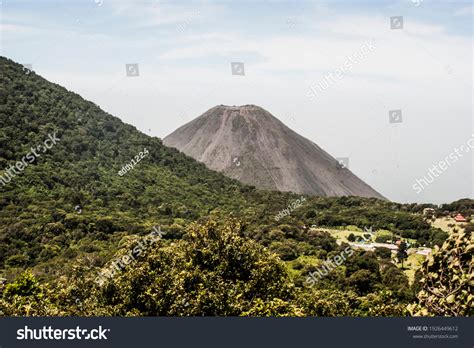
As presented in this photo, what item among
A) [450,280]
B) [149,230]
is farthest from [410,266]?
[450,280]

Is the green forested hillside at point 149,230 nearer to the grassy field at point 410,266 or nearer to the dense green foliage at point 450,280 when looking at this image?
the grassy field at point 410,266

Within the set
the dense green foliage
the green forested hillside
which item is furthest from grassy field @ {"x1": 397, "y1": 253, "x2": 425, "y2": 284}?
the dense green foliage

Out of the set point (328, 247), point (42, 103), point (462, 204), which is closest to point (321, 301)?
point (328, 247)

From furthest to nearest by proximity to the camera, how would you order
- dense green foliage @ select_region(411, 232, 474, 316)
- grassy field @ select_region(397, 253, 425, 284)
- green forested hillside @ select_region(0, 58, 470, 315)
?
grassy field @ select_region(397, 253, 425, 284) → green forested hillside @ select_region(0, 58, 470, 315) → dense green foliage @ select_region(411, 232, 474, 316)

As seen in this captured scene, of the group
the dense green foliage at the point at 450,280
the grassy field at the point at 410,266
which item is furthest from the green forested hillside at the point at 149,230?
the dense green foliage at the point at 450,280

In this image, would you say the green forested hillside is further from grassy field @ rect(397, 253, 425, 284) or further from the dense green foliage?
the dense green foliage

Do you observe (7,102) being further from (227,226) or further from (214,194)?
(227,226)

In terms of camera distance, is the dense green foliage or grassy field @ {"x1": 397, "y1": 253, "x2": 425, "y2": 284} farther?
grassy field @ {"x1": 397, "y1": 253, "x2": 425, "y2": 284}

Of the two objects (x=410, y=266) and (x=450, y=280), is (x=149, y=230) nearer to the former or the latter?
(x=410, y=266)
